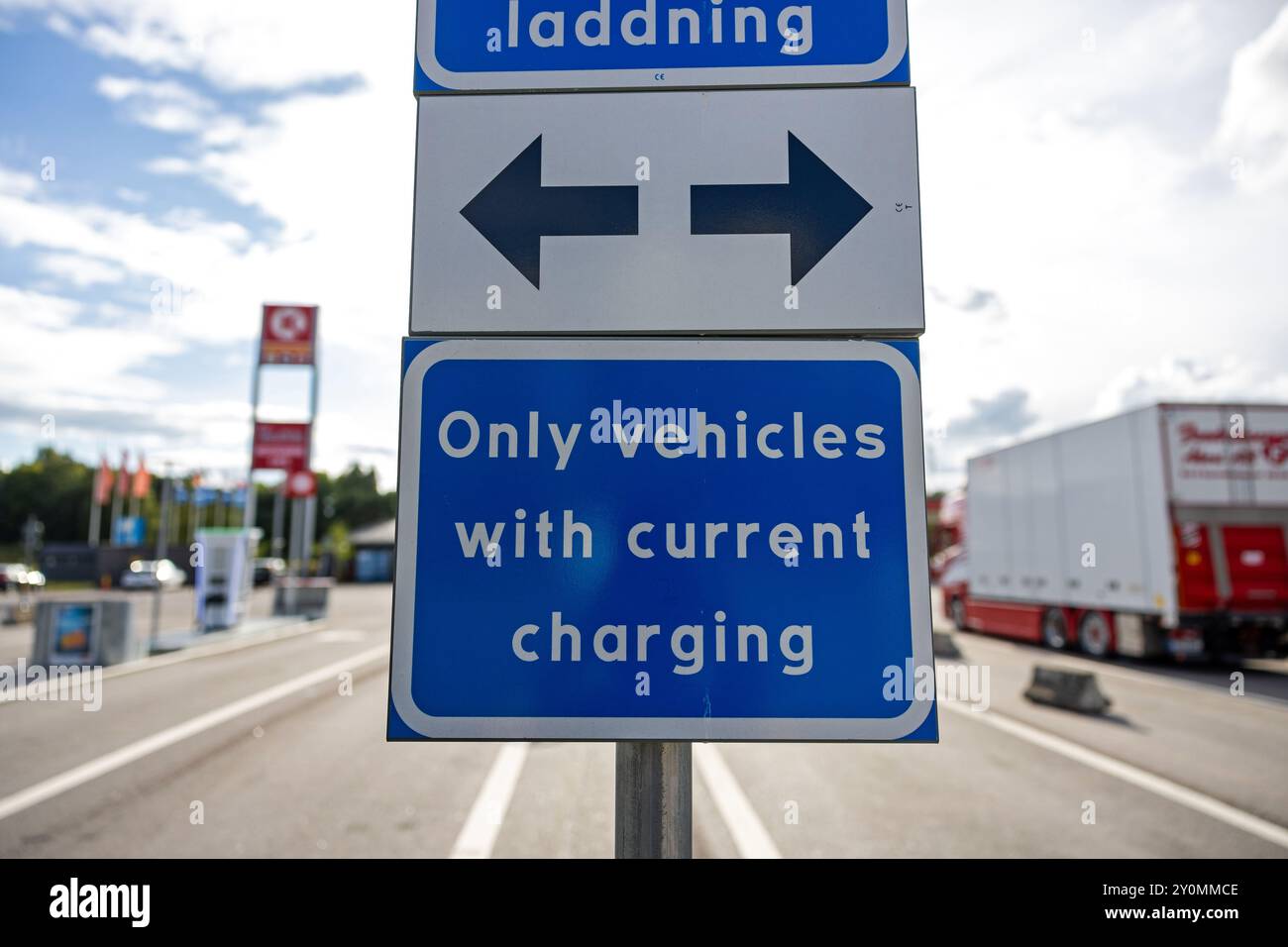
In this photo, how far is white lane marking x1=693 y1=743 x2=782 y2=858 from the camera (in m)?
5.52

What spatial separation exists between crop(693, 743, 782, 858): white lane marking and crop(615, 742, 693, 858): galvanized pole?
3.43m

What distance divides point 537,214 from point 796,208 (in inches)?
22.0

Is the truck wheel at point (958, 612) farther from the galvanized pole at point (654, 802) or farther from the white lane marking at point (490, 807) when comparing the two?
the galvanized pole at point (654, 802)

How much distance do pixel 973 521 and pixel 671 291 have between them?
2114cm

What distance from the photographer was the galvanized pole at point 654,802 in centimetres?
146

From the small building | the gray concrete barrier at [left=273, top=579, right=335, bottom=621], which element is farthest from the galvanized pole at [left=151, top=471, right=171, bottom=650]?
the small building

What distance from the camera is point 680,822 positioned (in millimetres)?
1464

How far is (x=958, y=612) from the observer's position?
22484 millimetres

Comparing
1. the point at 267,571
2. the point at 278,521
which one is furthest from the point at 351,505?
the point at 278,521
